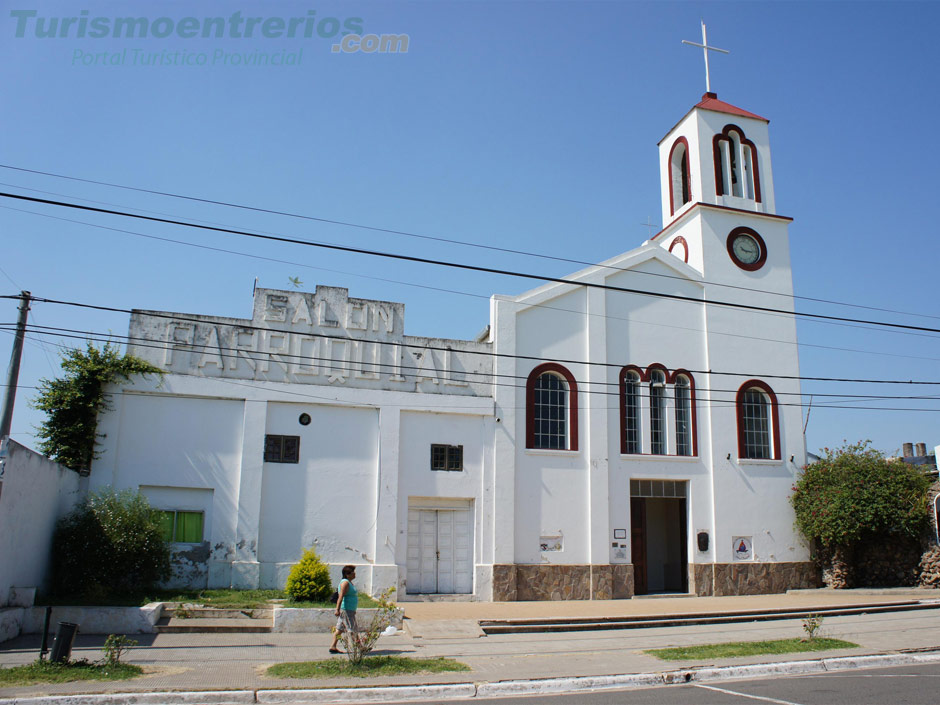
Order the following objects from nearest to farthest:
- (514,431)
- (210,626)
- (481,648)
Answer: (481,648) → (210,626) → (514,431)

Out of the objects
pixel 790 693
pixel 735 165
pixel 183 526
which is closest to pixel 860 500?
pixel 735 165

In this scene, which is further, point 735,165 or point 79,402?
point 735,165

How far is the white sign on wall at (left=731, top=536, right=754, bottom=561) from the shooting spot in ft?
Result: 74.3

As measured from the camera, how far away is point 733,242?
82.1 ft

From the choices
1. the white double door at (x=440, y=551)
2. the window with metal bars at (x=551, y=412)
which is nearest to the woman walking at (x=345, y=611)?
the white double door at (x=440, y=551)

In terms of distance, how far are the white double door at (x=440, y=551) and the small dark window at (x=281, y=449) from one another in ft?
11.1

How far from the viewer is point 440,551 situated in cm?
2022

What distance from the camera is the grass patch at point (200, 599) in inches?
584

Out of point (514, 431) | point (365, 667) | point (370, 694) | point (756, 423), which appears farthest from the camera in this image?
point (756, 423)

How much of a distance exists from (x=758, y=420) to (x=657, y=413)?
3.56 metres

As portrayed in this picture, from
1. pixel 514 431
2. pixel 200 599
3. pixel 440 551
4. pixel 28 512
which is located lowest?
pixel 200 599

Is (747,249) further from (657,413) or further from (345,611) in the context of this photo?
(345,611)

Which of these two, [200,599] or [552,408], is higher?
[552,408]

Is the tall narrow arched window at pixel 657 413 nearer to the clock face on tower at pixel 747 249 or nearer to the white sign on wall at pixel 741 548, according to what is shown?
the white sign on wall at pixel 741 548
